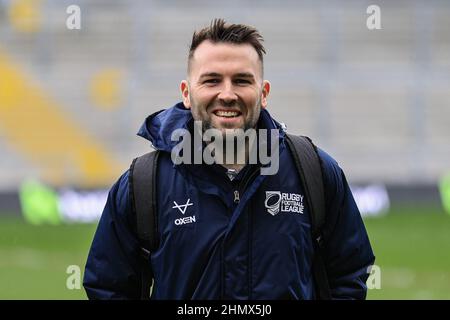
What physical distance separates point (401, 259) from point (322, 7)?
9.92 metres

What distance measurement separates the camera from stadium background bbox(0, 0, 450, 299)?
2298 cm

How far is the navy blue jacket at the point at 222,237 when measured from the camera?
450 cm

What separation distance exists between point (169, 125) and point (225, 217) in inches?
17.7

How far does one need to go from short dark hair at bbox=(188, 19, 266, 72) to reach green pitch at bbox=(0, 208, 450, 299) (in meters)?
8.07

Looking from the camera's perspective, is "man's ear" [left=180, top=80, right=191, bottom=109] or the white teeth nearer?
the white teeth

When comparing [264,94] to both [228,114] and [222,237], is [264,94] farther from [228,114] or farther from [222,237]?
[222,237]

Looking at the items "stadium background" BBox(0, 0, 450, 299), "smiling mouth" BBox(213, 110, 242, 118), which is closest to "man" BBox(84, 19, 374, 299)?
"smiling mouth" BBox(213, 110, 242, 118)

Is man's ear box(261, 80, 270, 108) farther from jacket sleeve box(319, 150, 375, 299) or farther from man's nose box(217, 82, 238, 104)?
jacket sleeve box(319, 150, 375, 299)

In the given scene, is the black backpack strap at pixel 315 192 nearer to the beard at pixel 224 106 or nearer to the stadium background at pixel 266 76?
the beard at pixel 224 106

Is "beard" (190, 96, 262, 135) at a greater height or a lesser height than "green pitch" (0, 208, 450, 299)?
greater

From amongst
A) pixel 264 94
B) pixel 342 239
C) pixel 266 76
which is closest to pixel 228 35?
pixel 264 94

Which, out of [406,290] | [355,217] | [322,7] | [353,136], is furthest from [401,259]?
[355,217]

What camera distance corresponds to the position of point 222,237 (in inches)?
178
